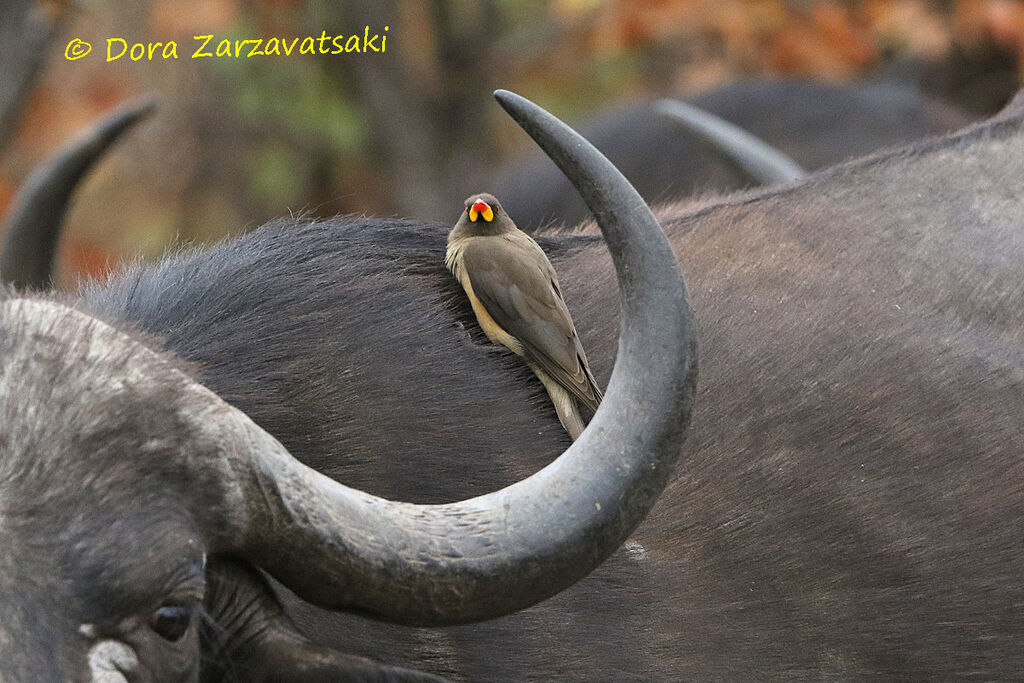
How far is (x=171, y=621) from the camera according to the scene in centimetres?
219

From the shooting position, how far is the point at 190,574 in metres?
2.19

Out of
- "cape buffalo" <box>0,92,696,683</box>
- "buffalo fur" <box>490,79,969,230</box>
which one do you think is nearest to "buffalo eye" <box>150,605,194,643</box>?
"cape buffalo" <box>0,92,696,683</box>

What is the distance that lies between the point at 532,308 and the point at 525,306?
0.01 m

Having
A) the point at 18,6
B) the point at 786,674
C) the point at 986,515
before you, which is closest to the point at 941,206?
the point at 986,515

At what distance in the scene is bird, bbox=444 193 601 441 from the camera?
2861 millimetres

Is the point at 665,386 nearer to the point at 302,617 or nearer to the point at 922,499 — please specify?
the point at 302,617

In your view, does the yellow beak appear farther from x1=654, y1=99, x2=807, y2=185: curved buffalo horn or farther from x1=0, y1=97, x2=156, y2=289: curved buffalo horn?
x1=654, y1=99, x2=807, y2=185: curved buffalo horn

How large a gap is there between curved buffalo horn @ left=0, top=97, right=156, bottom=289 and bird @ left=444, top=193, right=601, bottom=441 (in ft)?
10.2

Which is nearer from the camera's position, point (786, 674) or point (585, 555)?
point (585, 555)

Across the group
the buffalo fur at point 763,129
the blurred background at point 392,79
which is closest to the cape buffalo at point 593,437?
the buffalo fur at point 763,129

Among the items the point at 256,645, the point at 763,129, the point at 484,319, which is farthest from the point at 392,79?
the point at 256,645

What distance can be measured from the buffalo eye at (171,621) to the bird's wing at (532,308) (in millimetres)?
934

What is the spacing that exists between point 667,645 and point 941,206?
1.76m

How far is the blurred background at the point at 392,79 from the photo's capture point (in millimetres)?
10953
